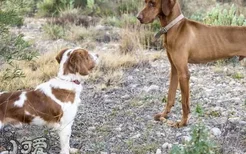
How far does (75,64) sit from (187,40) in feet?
4.74

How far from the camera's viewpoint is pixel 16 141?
18.1 ft

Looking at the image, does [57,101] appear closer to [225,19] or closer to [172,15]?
[172,15]

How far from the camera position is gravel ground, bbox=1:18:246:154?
5.54m

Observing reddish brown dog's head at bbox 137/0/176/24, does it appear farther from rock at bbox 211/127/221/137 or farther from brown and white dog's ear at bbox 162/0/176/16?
rock at bbox 211/127/221/137

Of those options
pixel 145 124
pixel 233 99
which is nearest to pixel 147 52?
pixel 233 99

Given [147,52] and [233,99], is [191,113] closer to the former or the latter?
[233,99]

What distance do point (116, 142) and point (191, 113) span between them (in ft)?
4.11

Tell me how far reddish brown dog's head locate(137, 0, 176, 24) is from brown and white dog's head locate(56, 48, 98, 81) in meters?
0.97

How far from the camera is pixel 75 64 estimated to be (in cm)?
516

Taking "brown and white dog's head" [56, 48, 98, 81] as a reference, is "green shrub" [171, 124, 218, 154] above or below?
below

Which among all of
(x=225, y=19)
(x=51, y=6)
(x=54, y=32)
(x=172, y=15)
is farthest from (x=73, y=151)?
(x=51, y=6)

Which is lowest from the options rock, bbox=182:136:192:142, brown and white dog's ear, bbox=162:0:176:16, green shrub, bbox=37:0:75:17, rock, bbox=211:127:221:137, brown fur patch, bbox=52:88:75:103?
rock, bbox=182:136:192:142

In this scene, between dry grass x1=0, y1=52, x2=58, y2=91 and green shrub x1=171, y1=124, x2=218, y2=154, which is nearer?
green shrub x1=171, y1=124, x2=218, y2=154

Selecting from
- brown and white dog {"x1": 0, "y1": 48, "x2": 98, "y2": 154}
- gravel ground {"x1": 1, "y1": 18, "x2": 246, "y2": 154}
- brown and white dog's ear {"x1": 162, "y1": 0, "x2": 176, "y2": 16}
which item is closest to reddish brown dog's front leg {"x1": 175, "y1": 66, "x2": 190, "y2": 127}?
gravel ground {"x1": 1, "y1": 18, "x2": 246, "y2": 154}
